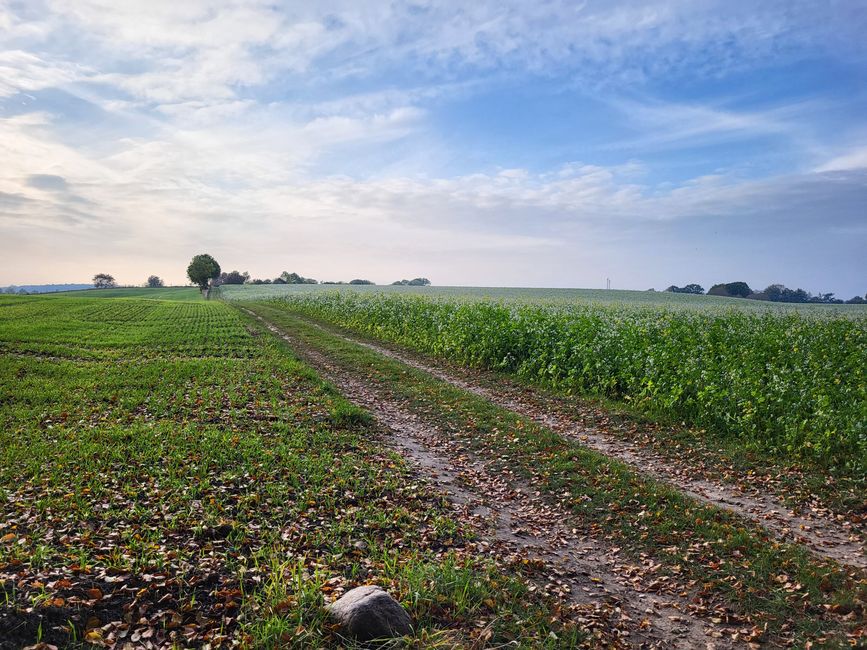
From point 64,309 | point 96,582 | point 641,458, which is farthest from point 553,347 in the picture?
point 64,309

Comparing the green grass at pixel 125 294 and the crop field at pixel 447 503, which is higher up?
the green grass at pixel 125 294

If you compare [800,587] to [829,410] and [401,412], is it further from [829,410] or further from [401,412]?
[401,412]

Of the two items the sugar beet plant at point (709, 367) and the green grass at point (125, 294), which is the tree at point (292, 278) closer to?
the green grass at point (125, 294)

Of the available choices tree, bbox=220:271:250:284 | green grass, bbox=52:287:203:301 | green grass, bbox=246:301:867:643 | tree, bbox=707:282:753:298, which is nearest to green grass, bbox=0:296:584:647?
green grass, bbox=246:301:867:643

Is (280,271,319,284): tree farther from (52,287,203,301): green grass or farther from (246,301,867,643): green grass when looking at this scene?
(246,301,867,643): green grass

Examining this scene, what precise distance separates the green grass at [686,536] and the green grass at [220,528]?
1.96m

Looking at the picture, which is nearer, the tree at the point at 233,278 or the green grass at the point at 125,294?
the green grass at the point at 125,294

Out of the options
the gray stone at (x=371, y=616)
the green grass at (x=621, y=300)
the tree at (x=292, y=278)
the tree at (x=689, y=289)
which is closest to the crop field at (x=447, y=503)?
the gray stone at (x=371, y=616)

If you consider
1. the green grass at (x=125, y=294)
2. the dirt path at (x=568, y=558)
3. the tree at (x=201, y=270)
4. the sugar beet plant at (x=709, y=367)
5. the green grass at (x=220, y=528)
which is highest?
the tree at (x=201, y=270)

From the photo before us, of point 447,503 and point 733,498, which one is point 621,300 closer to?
point 733,498

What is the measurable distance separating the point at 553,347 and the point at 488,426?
6.36m

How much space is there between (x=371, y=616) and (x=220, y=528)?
3.09 meters

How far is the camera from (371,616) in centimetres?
521

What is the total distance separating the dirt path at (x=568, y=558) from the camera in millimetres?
5816
